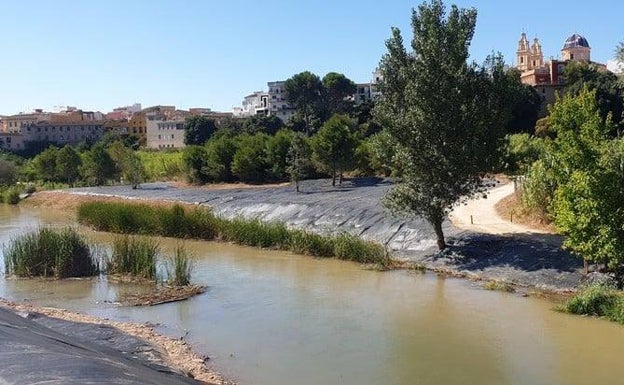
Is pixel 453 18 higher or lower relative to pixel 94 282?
higher

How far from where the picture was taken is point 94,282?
19.1 metres

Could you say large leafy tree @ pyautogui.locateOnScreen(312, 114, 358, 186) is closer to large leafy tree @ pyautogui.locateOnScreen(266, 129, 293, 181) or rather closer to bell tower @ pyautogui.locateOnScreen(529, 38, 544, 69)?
large leafy tree @ pyautogui.locateOnScreen(266, 129, 293, 181)

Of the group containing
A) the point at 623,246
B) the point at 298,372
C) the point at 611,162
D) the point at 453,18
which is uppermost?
the point at 453,18

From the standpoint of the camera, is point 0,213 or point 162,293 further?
point 0,213

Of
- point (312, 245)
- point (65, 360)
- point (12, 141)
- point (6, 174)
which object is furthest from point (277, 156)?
point (12, 141)

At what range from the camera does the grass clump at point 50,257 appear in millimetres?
19469

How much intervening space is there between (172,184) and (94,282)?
115 ft

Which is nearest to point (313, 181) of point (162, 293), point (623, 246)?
point (162, 293)

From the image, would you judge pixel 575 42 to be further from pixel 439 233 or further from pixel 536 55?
pixel 439 233

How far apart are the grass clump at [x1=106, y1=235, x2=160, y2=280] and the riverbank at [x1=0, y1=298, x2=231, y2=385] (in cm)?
368

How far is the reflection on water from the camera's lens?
1145 centimetres

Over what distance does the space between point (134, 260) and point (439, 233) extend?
953cm

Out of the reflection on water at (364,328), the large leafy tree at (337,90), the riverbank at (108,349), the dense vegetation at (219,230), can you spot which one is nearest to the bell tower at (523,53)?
the large leafy tree at (337,90)

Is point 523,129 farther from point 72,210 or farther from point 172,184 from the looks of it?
point 72,210
